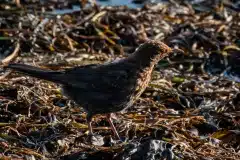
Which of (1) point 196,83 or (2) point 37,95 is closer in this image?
(2) point 37,95

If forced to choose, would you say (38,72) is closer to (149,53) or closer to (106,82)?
(106,82)

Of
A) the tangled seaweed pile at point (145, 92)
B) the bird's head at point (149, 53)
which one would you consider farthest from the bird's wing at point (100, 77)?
the tangled seaweed pile at point (145, 92)

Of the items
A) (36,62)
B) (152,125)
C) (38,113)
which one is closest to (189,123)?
(152,125)

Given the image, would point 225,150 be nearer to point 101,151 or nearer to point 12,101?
point 101,151

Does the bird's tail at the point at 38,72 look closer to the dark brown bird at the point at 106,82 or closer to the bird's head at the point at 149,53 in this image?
the dark brown bird at the point at 106,82

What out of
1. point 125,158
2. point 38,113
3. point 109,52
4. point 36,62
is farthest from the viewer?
point 109,52

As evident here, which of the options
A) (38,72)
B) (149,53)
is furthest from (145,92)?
(38,72)
